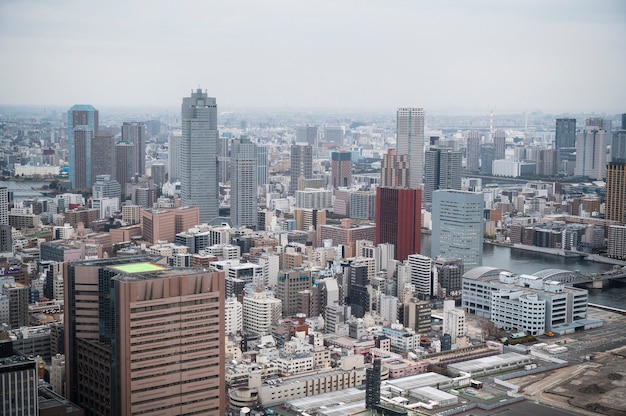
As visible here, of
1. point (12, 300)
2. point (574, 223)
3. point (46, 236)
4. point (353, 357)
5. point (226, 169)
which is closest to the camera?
point (353, 357)

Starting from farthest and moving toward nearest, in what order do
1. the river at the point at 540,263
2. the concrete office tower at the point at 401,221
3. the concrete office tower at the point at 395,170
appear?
1. the concrete office tower at the point at 395,170
2. the concrete office tower at the point at 401,221
3. the river at the point at 540,263

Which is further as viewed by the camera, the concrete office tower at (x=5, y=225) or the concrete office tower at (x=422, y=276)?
the concrete office tower at (x=5, y=225)

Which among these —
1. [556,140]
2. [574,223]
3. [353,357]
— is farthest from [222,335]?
[556,140]

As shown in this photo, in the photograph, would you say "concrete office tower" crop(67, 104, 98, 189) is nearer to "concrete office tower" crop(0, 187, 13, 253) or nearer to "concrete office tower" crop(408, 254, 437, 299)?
"concrete office tower" crop(0, 187, 13, 253)

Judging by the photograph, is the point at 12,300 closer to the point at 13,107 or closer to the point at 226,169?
Answer: the point at 13,107

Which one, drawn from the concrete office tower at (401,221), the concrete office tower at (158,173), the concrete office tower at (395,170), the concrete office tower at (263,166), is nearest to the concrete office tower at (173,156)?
the concrete office tower at (158,173)

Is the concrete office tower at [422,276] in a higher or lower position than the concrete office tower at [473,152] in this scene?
lower

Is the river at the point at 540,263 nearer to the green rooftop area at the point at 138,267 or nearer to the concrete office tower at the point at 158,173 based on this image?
the green rooftop area at the point at 138,267
